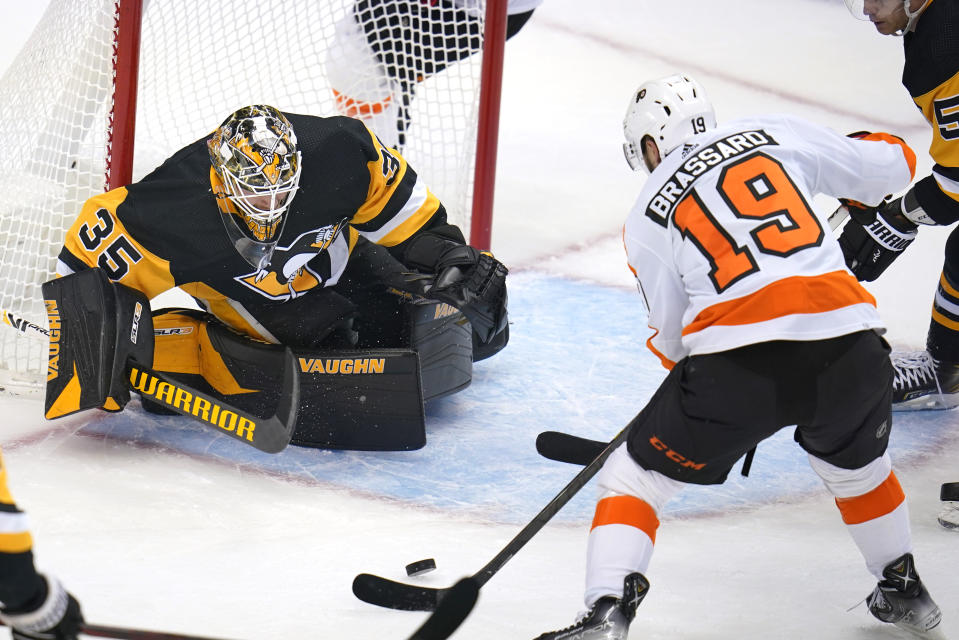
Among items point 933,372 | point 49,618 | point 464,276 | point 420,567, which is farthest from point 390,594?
point 933,372

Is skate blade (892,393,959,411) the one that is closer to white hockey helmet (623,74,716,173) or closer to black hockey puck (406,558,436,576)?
white hockey helmet (623,74,716,173)

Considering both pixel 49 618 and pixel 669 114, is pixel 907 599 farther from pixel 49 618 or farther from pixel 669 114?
pixel 49 618

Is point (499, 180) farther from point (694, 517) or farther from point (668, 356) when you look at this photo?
point (668, 356)

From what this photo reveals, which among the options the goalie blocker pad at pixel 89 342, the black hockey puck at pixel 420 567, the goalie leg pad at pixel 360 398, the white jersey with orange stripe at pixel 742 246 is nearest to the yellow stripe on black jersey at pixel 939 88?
the white jersey with orange stripe at pixel 742 246

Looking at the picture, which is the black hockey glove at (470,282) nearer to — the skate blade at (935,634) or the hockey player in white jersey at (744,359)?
the hockey player in white jersey at (744,359)

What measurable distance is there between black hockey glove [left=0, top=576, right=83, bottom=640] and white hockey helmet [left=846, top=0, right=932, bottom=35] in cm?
211

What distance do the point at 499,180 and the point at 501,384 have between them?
1.91 m

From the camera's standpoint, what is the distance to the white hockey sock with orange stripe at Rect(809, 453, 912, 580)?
1.90 meters

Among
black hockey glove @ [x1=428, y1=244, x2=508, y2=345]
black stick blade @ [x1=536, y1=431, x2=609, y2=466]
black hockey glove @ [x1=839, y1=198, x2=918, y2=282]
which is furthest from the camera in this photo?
black hockey glove @ [x1=428, y1=244, x2=508, y2=345]

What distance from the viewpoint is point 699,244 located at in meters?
1.82

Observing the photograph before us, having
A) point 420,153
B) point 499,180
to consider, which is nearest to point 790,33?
point 499,180

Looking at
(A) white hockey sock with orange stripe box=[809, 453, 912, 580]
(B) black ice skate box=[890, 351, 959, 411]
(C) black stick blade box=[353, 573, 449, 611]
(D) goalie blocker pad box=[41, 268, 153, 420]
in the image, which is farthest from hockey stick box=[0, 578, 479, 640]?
(B) black ice skate box=[890, 351, 959, 411]

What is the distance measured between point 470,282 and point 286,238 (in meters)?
0.45

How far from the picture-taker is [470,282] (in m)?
2.79
